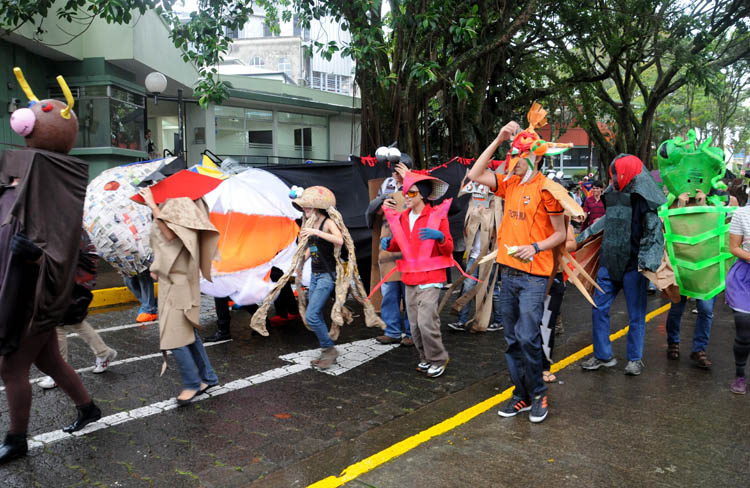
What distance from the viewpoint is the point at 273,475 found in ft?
11.4

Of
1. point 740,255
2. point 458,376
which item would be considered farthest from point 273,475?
point 740,255

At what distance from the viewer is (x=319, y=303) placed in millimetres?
5336

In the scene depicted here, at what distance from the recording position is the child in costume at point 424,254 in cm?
514

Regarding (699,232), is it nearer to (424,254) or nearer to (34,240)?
(424,254)

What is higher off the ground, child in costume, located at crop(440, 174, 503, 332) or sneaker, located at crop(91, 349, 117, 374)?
child in costume, located at crop(440, 174, 503, 332)

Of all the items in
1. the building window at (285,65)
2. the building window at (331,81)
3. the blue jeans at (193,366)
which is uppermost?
the building window at (285,65)

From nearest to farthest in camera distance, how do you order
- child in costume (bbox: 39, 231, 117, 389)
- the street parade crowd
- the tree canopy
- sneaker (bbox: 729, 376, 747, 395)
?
1. the street parade crowd
2. child in costume (bbox: 39, 231, 117, 389)
3. sneaker (bbox: 729, 376, 747, 395)
4. the tree canopy

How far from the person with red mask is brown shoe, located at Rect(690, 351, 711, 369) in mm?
598

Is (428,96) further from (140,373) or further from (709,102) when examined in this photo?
(709,102)

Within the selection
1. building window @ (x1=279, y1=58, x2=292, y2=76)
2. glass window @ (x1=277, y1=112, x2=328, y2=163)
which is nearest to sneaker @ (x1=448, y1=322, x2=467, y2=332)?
glass window @ (x1=277, y1=112, x2=328, y2=163)

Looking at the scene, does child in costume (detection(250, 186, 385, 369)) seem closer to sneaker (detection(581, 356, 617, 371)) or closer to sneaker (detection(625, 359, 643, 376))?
sneaker (detection(581, 356, 617, 371))

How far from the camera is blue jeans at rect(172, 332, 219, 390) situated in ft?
14.9

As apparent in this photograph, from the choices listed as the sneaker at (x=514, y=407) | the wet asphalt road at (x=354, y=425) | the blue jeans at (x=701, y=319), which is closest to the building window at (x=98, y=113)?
the wet asphalt road at (x=354, y=425)

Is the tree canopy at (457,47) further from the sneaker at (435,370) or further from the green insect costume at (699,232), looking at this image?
the sneaker at (435,370)
